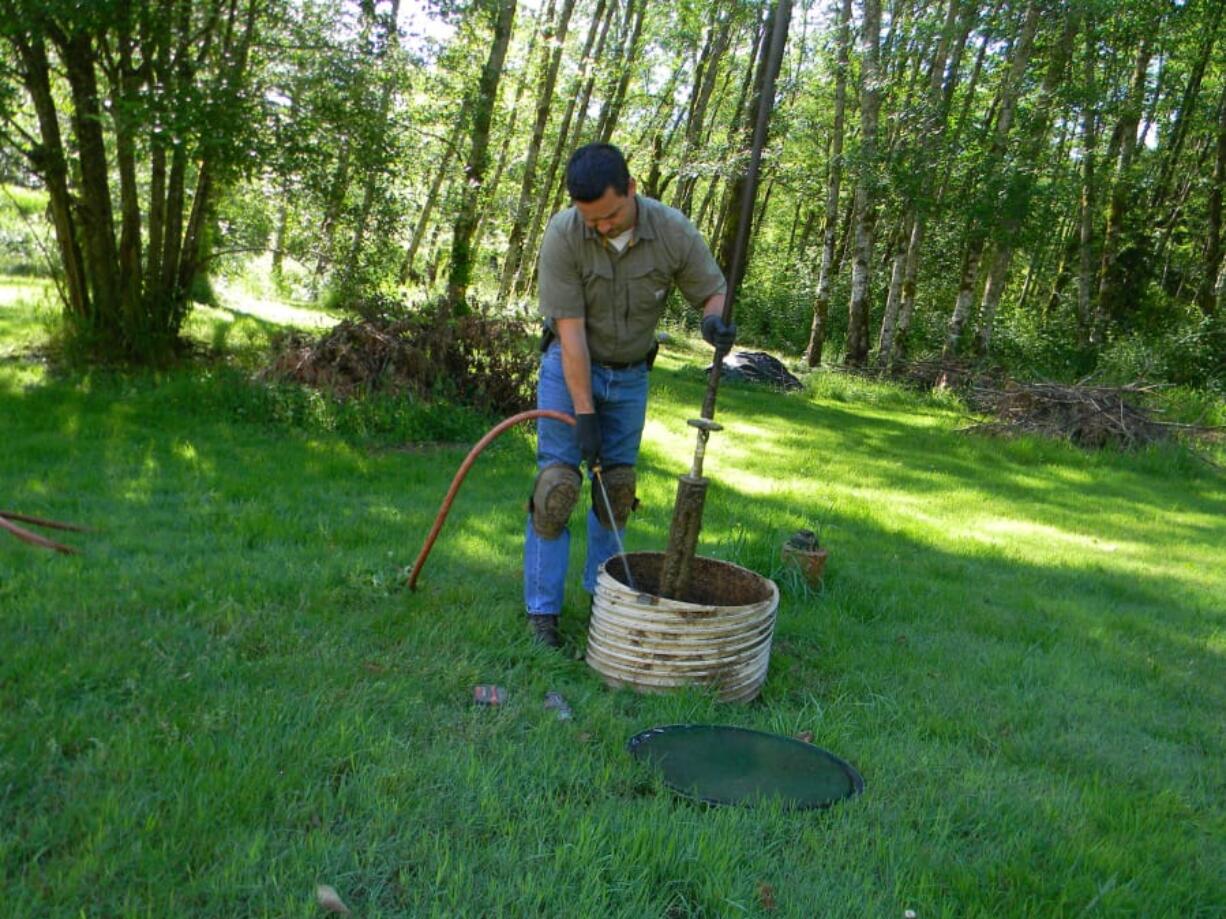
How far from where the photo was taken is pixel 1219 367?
16812 mm

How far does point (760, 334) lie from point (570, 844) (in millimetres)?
26810

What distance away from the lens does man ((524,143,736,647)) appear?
3586 millimetres

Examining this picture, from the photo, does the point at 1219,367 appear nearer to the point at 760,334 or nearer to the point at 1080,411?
the point at 1080,411

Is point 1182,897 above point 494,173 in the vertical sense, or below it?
below

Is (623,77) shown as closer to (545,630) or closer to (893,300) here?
(893,300)

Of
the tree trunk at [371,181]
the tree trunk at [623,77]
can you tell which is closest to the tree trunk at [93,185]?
the tree trunk at [371,181]

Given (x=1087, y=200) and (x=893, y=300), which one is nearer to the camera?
(x=893, y=300)

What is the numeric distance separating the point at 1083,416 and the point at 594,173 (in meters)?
10.2

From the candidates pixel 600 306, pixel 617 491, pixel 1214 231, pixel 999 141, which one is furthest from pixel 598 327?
pixel 1214 231

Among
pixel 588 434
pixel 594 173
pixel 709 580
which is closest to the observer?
pixel 594 173

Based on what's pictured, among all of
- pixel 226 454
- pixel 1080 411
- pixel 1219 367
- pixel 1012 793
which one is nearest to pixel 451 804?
pixel 1012 793

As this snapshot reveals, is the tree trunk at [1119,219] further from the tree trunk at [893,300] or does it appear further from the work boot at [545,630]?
the work boot at [545,630]

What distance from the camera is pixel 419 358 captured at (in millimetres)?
8375

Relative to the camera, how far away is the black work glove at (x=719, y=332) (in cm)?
359
